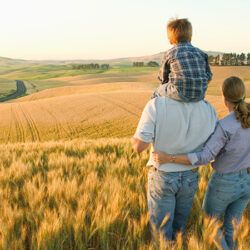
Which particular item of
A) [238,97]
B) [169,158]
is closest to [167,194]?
[169,158]

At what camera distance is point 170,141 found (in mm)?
2807

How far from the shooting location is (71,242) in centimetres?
264

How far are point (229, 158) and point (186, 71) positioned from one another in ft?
2.42

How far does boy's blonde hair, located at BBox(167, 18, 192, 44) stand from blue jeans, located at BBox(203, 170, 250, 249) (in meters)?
1.04

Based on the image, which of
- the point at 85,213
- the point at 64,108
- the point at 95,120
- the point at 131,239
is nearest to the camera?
the point at 131,239

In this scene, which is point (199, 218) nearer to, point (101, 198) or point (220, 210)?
point (220, 210)

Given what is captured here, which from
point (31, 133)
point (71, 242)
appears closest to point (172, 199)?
point (71, 242)

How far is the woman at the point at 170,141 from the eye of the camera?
8.91 feet

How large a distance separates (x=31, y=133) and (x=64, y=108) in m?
11.6

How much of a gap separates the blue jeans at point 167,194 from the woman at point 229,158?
0.12m

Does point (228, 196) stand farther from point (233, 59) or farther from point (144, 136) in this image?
point (233, 59)

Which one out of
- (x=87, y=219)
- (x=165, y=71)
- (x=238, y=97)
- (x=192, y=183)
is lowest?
A: (x=87, y=219)

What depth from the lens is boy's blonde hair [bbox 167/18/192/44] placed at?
2.84 metres

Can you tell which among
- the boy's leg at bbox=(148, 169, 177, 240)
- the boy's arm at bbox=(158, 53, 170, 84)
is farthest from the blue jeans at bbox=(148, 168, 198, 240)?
the boy's arm at bbox=(158, 53, 170, 84)
